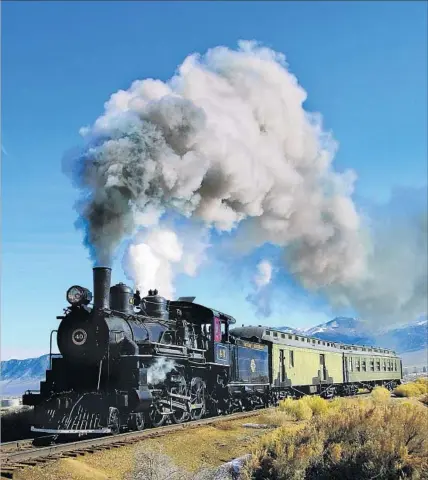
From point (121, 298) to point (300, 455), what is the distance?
7.18 metres

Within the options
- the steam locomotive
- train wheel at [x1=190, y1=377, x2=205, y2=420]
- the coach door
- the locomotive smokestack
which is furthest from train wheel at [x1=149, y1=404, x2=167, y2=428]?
the coach door

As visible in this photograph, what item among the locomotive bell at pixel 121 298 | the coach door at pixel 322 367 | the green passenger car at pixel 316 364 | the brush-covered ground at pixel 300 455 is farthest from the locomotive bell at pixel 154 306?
the coach door at pixel 322 367

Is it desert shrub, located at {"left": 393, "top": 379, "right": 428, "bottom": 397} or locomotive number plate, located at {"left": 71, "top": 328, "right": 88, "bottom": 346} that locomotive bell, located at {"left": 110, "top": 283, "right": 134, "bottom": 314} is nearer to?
locomotive number plate, located at {"left": 71, "top": 328, "right": 88, "bottom": 346}

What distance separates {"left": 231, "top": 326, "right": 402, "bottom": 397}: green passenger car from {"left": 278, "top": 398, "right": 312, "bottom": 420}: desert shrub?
5.86 metres

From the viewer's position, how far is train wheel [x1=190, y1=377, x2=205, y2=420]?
1745 cm

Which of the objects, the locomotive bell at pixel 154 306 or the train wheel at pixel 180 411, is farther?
the locomotive bell at pixel 154 306

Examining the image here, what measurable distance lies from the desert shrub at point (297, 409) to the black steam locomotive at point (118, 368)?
2.64 meters

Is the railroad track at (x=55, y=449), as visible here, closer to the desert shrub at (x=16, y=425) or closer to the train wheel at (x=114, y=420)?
the train wheel at (x=114, y=420)

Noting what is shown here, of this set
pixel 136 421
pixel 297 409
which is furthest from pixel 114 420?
pixel 297 409

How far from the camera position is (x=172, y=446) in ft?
40.6

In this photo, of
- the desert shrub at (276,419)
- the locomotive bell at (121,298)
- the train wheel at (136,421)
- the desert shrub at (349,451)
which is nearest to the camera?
the desert shrub at (349,451)

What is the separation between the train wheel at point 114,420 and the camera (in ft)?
45.2

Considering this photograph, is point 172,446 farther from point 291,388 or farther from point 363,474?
point 291,388

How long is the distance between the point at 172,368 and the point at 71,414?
123 inches
